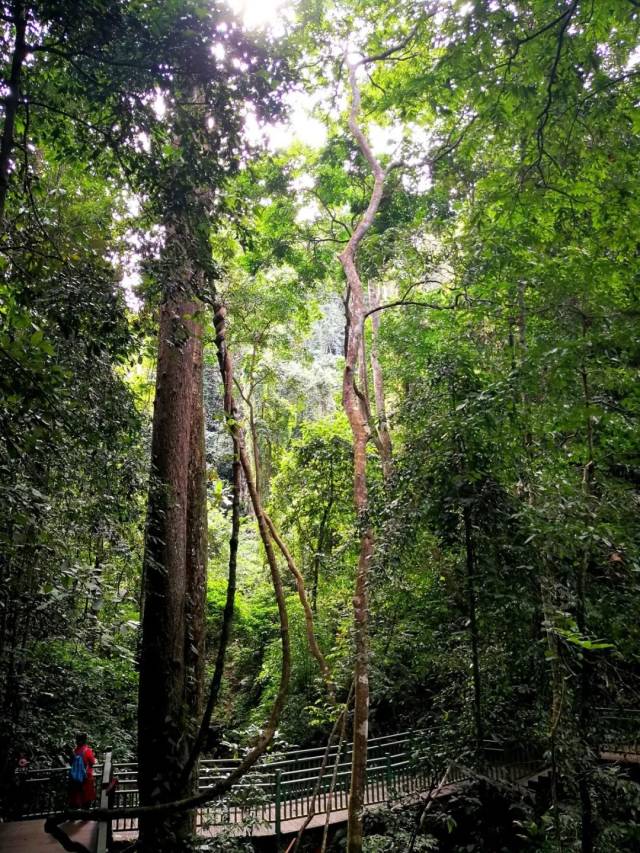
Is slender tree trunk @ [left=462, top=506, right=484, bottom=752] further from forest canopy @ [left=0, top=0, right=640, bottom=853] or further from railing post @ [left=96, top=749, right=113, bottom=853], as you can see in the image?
railing post @ [left=96, top=749, right=113, bottom=853]

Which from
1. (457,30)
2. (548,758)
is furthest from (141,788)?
(457,30)

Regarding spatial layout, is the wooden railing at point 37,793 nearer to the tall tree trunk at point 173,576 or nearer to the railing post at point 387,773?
the railing post at point 387,773

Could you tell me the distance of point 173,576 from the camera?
4438 millimetres

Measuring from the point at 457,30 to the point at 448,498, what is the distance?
4.25m

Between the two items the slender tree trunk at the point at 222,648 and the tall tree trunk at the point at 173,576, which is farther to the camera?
the tall tree trunk at the point at 173,576

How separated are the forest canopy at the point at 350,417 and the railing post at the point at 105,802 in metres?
0.72

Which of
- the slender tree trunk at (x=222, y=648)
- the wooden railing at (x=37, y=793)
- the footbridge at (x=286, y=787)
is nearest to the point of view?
the slender tree trunk at (x=222, y=648)

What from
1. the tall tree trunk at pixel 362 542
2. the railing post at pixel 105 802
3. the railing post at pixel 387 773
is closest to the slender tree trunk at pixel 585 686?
the tall tree trunk at pixel 362 542

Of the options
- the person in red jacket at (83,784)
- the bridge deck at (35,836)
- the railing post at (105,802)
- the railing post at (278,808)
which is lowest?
the railing post at (278,808)

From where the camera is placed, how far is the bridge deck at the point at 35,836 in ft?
19.7

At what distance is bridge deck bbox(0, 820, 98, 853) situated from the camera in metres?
6.00

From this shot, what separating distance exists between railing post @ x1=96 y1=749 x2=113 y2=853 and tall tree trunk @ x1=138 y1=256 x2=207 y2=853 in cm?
258

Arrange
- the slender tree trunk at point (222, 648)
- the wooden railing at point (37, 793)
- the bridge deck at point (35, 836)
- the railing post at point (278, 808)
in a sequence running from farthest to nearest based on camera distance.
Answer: the railing post at point (278, 808) → the wooden railing at point (37, 793) → the bridge deck at point (35, 836) → the slender tree trunk at point (222, 648)

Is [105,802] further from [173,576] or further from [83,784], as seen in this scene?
[173,576]
